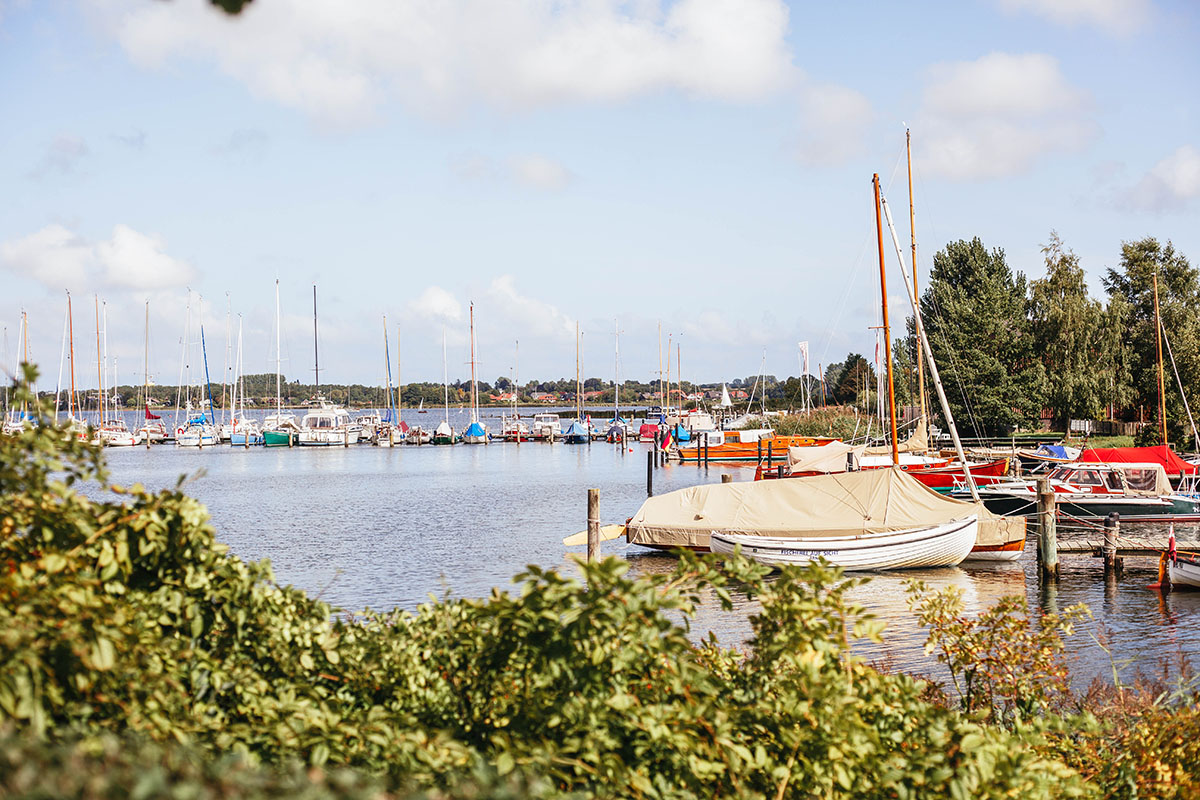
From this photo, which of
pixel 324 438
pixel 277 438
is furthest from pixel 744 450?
pixel 277 438

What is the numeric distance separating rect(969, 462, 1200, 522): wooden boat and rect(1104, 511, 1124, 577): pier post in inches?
130

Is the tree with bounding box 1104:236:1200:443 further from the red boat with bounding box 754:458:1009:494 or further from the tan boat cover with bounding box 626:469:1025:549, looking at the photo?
the tan boat cover with bounding box 626:469:1025:549

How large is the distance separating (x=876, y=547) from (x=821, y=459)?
23.2 meters

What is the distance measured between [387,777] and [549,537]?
104 ft

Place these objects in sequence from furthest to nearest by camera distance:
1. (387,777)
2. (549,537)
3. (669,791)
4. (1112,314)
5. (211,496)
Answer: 1. (1112,314)
2. (211,496)
3. (549,537)
4. (669,791)
5. (387,777)

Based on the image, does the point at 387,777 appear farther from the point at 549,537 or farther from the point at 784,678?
the point at 549,537

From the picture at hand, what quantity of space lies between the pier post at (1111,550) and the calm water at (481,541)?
345 mm

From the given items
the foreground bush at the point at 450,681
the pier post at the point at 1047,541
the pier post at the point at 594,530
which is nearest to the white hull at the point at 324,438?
the pier post at the point at 594,530

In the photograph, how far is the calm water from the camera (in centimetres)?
1933

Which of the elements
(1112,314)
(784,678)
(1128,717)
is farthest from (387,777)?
(1112,314)

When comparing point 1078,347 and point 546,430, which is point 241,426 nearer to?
point 546,430

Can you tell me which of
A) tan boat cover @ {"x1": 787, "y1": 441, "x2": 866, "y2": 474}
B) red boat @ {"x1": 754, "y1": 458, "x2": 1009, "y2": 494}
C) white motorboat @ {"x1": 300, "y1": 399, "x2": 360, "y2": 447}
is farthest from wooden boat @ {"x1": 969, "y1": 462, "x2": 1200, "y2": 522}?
white motorboat @ {"x1": 300, "y1": 399, "x2": 360, "y2": 447}

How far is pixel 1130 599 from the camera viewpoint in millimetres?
22203

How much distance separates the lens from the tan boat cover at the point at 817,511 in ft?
81.6
